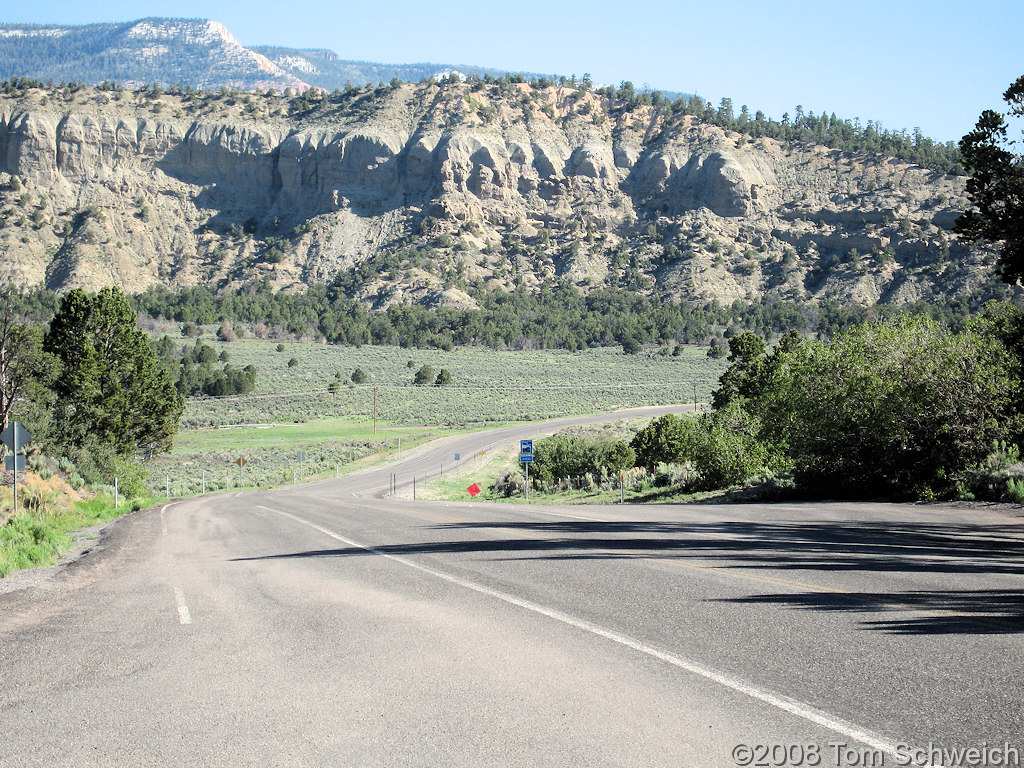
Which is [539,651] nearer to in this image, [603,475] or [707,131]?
[603,475]

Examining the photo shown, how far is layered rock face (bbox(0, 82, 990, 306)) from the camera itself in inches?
5576

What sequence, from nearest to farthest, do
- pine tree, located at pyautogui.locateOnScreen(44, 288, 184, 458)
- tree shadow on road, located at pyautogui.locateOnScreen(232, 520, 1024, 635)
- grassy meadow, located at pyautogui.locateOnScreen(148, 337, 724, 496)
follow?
tree shadow on road, located at pyautogui.locateOnScreen(232, 520, 1024, 635) < pine tree, located at pyautogui.locateOnScreen(44, 288, 184, 458) < grassy meadow, located at pyautogui.locateOnScreen(148, 337, 724, 496)

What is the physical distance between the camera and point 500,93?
607ft

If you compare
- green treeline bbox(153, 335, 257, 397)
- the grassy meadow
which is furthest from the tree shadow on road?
green treeline bbox(153, 335, 257, 397)

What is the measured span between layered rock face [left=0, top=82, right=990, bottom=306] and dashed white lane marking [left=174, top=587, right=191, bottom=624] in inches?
5067

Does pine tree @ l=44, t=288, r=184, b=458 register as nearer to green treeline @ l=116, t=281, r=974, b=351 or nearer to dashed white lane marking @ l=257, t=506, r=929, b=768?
dashed white lane marking @ l=257, t=506, r=929, b=768

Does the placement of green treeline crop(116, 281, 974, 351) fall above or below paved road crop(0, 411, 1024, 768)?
above

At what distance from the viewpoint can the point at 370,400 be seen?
86.2m

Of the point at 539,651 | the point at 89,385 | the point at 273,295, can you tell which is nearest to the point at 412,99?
the point at 273,295

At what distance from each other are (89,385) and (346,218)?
12794 centimetres

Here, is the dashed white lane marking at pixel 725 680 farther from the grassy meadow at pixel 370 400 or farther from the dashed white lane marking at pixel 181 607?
the grassy meadow at pixel 370 400

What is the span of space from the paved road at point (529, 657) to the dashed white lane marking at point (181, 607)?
2 cm

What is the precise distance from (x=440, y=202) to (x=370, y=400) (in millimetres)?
80460

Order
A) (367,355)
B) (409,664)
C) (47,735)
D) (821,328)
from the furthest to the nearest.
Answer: (821,328) < (367,355) < (409,664) < (47,735)
